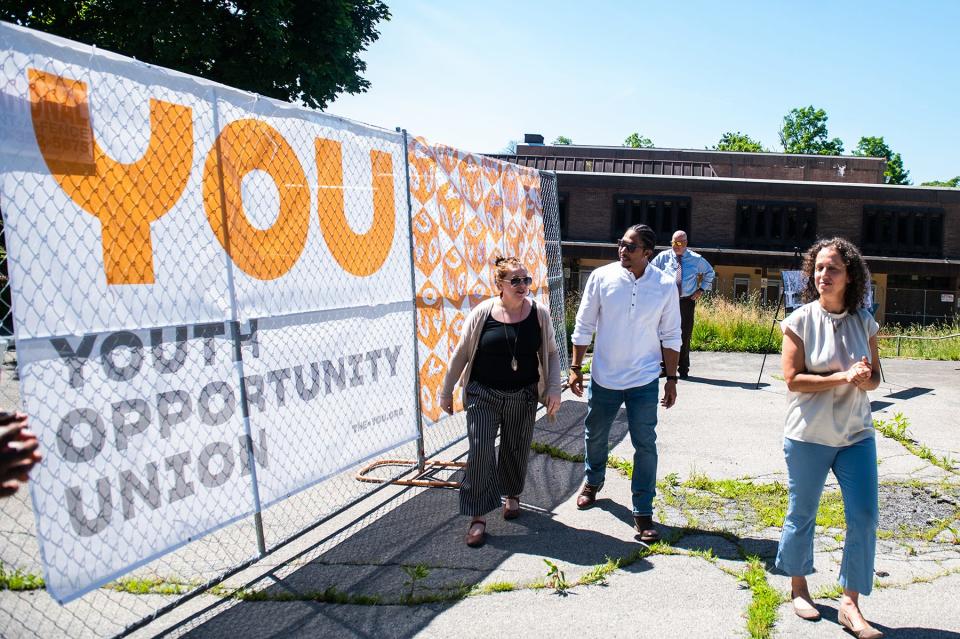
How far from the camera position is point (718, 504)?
584cm

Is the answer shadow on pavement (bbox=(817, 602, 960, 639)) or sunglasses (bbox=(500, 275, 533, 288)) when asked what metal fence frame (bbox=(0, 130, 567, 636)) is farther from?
shadow on pavement (bbox=(817, 602, 960, 639))

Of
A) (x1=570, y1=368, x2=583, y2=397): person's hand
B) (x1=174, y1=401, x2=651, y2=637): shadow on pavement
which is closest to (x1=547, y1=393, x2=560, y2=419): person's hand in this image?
(x1=570, y1=368, x2=583, y2=397): person's hand

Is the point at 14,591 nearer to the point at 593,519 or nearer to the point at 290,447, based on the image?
the point at 290,447

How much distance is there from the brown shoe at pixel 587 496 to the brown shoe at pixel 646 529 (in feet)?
1.85

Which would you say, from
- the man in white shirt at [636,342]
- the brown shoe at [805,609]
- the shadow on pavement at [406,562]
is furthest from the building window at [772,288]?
the brown shoe at [805,609]

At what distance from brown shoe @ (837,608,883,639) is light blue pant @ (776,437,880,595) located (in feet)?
0.51

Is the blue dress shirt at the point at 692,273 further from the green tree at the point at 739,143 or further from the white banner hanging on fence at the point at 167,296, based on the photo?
the green tree at the point at 739,143

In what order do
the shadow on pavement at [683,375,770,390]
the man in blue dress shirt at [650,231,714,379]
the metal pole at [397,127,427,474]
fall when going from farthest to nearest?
the shadow on pavement at [683,375,770,390] → the man in blue dress shirt at [650,231,714,379] → the metal pole at [397,127,427,474]

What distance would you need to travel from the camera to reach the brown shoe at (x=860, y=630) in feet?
12.2

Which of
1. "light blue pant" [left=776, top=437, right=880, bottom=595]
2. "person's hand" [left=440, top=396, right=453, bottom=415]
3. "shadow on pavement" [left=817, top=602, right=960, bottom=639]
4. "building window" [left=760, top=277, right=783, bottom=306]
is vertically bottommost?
"building window" [left=760, top=277, right=783, bottom=306]

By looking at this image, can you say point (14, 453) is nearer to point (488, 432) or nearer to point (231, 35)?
point (488, 432)

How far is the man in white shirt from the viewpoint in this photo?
5.22 metres

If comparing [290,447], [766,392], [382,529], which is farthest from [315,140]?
[766,392]

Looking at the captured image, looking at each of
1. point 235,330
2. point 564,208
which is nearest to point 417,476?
point 235,330
